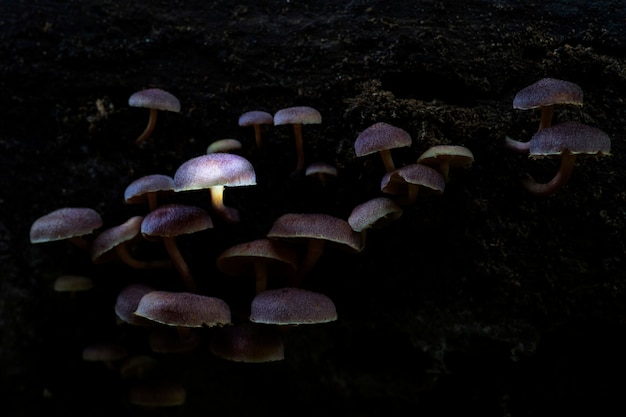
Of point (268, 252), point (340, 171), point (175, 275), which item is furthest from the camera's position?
point (175, 275)

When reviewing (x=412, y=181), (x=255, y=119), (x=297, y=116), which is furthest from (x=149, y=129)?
(x=412, y=181)

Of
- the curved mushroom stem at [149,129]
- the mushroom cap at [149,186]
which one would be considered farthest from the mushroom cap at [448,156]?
the curved mushroom stem at [149,129]

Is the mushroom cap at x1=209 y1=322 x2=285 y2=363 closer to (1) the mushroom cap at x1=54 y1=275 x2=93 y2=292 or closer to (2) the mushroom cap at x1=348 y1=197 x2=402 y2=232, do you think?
(2) the mushroom cap at x1=348 y1=197 x2=402 y2=232

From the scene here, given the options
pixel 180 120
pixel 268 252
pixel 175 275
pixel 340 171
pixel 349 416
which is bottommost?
pixel 349 416

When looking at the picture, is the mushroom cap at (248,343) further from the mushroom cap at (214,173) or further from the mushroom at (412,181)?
the mushroom at (412,181)

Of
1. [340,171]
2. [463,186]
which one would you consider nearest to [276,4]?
[340,171]

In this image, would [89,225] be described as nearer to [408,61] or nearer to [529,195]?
[408,61]

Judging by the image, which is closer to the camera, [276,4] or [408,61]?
[408,61]
